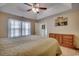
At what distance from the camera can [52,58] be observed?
1.78 m

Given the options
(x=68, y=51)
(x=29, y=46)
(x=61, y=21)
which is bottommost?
(x=68, y=51)

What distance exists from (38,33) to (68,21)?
57 cm

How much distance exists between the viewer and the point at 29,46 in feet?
5.62

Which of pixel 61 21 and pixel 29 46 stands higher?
pixel 61 21

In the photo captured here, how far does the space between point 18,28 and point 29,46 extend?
1.30ft

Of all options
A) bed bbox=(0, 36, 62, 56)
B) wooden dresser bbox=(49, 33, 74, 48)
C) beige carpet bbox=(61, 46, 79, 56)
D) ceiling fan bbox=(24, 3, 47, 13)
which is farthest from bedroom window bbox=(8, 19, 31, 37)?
beige carpet bbox=(61, 46, 79, 56)

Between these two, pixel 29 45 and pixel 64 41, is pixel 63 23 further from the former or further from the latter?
pixel 29 45

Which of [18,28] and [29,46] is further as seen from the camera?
[18,28]

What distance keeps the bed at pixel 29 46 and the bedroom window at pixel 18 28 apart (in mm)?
94

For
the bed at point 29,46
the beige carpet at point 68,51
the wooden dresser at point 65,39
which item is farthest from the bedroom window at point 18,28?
the beige carpet at point 68,51

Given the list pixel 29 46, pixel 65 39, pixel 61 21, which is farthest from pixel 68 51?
pixel 29 46

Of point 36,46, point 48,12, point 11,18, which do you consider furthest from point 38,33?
point 11,18

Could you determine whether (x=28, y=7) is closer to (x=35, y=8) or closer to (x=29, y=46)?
(x=35, y=8)

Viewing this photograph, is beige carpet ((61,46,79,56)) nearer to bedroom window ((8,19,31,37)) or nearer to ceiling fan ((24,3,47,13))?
bedroom window ((8,19,31,37))
